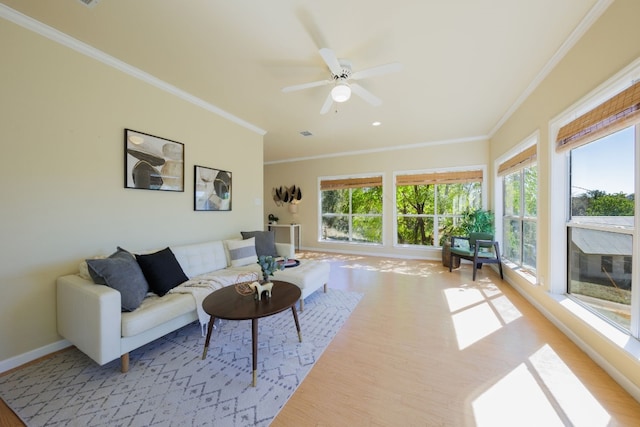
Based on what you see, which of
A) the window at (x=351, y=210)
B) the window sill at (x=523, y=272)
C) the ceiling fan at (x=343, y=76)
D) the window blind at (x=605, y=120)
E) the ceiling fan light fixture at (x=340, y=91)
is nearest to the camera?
the window blind at (x=605, y=120)

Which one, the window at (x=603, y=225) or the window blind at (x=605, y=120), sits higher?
the window blind at (x=605, y=120)

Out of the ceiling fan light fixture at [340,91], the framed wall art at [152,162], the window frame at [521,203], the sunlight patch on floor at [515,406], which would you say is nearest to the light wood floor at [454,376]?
the sunlight patch on floor at [515,406]

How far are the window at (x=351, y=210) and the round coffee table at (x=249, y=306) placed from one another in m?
4.15

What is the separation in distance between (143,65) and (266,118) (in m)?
1.66

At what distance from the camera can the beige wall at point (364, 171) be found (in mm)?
5000

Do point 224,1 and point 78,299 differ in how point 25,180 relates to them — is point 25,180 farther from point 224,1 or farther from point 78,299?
point 224,1

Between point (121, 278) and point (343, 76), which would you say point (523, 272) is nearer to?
point (343, 76)

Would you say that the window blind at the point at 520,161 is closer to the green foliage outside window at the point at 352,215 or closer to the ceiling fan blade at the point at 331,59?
the green foliage outside window at the point at 352,215

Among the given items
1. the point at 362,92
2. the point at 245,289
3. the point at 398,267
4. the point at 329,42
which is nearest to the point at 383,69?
the point at 362,92

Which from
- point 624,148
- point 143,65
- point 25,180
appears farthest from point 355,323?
point 143,65

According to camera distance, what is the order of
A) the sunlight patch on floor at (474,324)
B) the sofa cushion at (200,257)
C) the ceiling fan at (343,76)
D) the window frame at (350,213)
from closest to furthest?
the ceiling fan at (343,76) < the sunlight patch on floor at (474,324) < the sofa cushion at (200,257) < the window frame at (350,213)

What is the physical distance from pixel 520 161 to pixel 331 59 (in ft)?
10.2

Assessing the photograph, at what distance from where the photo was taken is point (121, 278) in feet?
6.04

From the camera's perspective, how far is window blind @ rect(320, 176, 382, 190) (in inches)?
228
